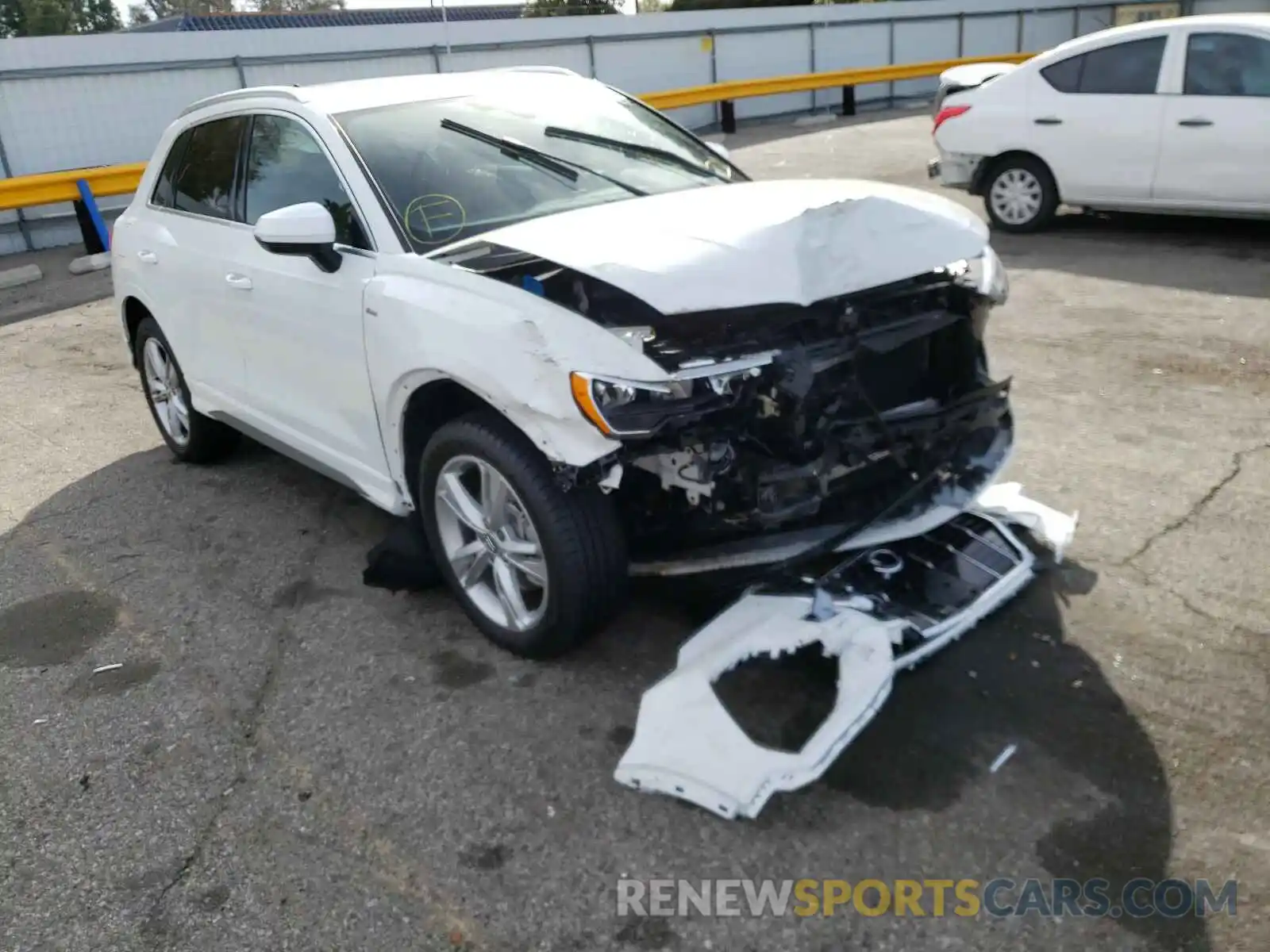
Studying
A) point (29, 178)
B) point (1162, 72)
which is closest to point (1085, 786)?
point (1162, 72)

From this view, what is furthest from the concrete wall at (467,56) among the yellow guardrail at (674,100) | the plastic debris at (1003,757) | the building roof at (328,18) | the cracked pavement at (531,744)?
the plastic debris at (1003,757)

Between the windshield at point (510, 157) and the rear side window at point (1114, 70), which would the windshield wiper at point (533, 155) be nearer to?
the windshield at point (510, 157)

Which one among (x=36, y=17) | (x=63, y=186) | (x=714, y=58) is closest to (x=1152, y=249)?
(x=63, y=186)

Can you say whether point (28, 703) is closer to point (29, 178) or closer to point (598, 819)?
point (598, 819)

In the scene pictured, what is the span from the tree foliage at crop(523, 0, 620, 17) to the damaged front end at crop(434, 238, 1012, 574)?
4133 centimetres

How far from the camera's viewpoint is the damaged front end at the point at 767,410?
316cm

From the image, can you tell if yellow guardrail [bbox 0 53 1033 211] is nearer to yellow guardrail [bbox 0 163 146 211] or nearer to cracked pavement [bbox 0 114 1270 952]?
yellow guardrail [bbox 0 163 146 211]

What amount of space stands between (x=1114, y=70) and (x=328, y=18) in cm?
2955

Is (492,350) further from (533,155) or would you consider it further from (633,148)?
(633,148)

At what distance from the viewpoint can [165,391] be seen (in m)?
5.89

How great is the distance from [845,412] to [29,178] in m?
12.0

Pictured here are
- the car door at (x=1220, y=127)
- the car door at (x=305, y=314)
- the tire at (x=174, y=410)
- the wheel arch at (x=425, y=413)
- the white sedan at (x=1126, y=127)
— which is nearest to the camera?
the wheel arch at (x=425, y=413)

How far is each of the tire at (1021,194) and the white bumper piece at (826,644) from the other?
6621 millimetres

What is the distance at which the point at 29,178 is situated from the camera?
1220 cm
